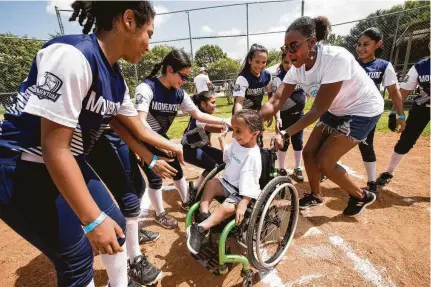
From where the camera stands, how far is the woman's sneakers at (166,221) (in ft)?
10.4

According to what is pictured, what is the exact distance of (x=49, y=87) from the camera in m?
1.03

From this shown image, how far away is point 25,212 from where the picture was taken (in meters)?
1.24

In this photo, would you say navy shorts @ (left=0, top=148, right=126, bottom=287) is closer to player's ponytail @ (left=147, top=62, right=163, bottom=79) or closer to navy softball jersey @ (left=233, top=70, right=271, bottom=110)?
player's ponytail @ (left=147, top=62, right=163, bottom=79)

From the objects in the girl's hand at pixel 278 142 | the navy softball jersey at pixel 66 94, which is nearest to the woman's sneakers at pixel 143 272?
the navy softball jersey at pixel 66 94

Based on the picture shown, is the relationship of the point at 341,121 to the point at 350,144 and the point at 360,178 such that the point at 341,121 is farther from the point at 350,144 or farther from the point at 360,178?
the point at 360,178

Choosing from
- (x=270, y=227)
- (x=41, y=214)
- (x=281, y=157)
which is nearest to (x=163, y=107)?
(x=270, y=227)

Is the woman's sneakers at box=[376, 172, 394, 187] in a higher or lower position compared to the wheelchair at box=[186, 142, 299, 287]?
lower

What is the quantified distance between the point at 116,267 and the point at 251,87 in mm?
3251

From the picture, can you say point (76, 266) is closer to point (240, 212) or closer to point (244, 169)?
point (240, 212)

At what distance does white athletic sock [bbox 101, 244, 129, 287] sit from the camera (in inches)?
69.0

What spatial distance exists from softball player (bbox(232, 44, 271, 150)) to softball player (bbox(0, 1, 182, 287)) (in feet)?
8.41

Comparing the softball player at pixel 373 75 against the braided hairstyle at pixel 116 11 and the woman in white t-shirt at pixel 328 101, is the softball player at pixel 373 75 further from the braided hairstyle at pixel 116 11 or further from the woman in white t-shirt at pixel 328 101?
the braided hairstyle at pixel 116 11

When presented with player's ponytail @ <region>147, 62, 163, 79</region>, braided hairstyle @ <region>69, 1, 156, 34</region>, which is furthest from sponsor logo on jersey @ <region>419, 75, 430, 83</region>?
braided hairstyle @ <region>69, 1, 156, 34</region>

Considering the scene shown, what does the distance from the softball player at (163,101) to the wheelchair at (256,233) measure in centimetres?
61
